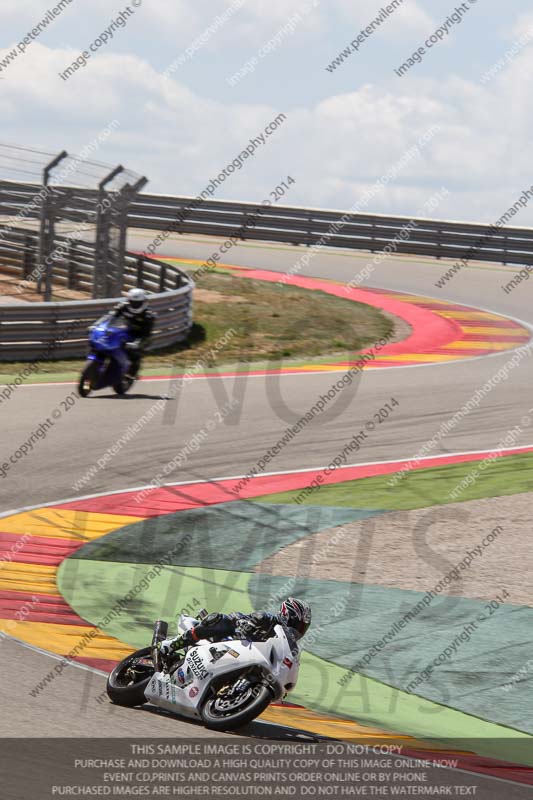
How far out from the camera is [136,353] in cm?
1636

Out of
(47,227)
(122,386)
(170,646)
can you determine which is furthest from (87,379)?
(170,646)

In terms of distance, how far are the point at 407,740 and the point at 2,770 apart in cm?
263

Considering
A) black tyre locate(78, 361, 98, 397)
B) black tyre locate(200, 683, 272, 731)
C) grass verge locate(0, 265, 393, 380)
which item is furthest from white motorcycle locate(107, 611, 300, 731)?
grass verge locate(0, 265, 393, 380)

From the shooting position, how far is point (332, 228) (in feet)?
122

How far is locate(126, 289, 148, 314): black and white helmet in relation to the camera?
53.9 feet

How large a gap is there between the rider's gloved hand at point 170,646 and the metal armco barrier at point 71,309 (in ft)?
38.5

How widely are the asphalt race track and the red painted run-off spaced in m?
0.24

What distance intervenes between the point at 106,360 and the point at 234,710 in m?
10.3

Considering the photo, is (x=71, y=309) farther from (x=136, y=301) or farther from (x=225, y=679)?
(x=225, y=679)

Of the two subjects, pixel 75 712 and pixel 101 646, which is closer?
pixel 75 712

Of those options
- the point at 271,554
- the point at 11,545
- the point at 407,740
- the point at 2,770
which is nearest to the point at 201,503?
the point at 271,554

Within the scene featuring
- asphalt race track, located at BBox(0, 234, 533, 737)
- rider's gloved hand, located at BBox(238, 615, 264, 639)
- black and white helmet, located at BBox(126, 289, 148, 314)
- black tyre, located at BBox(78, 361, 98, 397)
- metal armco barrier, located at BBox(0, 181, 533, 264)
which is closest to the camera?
A: rider's gloved hand, located at BBox(238, 615, 264, 639)

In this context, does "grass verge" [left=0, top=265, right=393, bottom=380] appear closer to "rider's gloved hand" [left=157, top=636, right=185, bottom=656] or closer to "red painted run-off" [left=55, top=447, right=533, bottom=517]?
"red painted run-off" [left=55, top=447, right=533, bottom=517]

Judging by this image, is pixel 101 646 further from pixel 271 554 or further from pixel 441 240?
pixel 441 240
